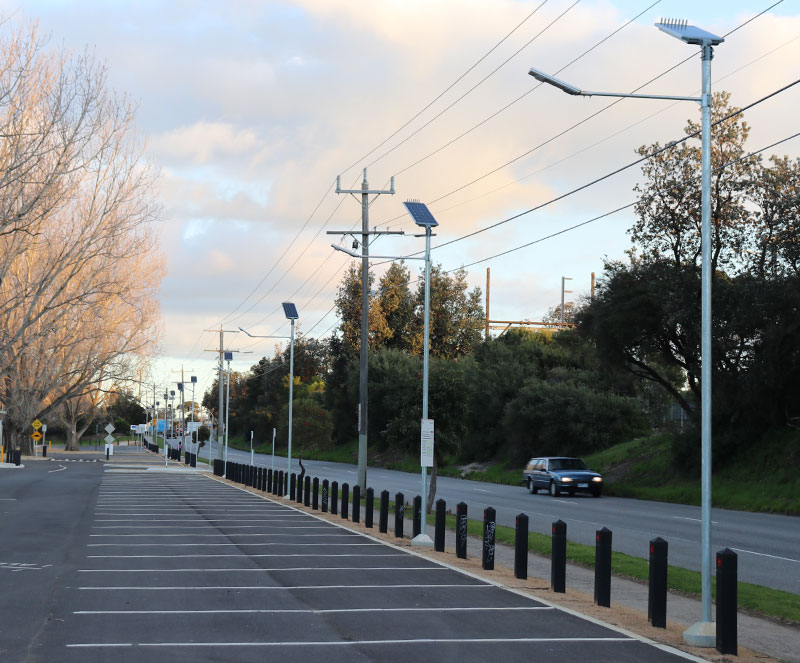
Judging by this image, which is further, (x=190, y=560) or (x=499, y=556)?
(x=499, y=556)

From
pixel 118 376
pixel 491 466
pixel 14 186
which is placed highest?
pixel 14 186

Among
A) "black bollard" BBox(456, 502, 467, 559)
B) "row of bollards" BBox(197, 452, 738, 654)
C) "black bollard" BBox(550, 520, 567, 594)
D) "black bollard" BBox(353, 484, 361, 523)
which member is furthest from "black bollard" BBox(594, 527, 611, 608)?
"black bollard" BBox(353, 484, 361, 523)

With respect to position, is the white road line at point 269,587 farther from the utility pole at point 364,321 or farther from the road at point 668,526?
the utility pole at point 364,321

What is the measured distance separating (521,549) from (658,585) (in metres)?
4.04

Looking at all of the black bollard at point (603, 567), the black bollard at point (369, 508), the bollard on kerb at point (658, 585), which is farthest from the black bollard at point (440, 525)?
the bollard on kerb at point (658, 585)

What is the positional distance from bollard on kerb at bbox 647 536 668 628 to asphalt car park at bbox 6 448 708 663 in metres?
0.60

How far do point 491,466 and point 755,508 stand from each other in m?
30.0

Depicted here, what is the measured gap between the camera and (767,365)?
35.1m

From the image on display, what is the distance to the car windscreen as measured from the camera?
40.4m

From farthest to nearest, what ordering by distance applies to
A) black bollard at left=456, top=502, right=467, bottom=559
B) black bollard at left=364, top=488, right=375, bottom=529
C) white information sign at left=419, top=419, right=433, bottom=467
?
black bollard at left=364, top=488, right=375, bottom=529, white information sign at left=419, top=419, right=433, bottom=467, black bollard at left=456, top=502, right=467, bottom=559

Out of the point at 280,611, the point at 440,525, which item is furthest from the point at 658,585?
the point at 440,525

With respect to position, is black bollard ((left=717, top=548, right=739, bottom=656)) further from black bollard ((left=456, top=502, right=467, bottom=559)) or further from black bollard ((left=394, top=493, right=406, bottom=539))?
black bollard ((left=394, top=493, right=406, bottom=539))

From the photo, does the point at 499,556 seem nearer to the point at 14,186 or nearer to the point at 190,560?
the point at 190,560

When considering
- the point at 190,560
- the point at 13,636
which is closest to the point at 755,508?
the point at 190,560
